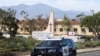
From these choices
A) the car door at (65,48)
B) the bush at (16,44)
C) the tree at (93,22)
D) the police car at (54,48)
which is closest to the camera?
the police car at (54,48)

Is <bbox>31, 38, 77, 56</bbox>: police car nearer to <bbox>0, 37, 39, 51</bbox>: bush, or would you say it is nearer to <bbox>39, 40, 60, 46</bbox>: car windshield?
<bbox>39, 40, 60, 46</bbox>: car windshield

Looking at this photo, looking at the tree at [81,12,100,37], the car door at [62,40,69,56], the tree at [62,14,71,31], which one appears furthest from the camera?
the tree at [62,14,71,31]

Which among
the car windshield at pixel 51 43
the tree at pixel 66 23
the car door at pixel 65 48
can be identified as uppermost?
the car windshield at pixel 51 43

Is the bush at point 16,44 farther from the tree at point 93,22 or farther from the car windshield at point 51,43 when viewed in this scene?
the tree at point 93,22

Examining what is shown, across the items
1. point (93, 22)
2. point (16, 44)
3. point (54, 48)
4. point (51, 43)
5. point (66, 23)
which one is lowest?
point (66, 23)

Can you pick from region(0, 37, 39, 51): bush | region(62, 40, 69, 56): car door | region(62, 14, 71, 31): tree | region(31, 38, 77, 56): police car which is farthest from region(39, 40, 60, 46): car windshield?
region(62, 14, 71, 31): tree

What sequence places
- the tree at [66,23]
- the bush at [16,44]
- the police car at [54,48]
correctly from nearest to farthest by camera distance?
the police car at [54,48], the bush at [16,44], the tree at [66,23]

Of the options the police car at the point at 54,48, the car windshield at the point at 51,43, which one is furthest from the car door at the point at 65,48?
the car windshield at the point at 51,43

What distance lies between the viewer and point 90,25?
85.5 meters

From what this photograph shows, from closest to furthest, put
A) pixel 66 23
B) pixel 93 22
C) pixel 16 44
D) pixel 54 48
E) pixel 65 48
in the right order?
pixel 54 48 → pixel 65 48 → pixel 16 44 → pixel 93 22 → pixel 66 23

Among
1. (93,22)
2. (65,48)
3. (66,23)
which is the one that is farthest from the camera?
(66,23)

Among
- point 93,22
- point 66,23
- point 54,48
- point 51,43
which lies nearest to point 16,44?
point 51,43

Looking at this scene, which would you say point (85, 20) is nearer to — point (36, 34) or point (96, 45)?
point (96, 45)

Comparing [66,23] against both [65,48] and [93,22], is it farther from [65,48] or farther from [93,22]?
[65,48]
